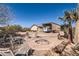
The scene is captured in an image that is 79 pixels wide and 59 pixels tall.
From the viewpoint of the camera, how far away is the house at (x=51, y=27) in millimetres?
2064

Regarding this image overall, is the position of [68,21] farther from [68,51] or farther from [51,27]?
[68,51]

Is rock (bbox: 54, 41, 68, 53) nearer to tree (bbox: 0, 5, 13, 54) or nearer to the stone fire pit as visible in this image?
the stone fire pit

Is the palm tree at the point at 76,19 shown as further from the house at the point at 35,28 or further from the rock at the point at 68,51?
the house at the point at 35,28

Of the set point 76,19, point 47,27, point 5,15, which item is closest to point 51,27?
point 47,27

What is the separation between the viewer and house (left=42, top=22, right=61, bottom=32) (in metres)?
2.06

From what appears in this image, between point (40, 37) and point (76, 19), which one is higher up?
point (76, 19)

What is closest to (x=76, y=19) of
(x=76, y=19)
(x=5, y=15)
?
(x=76, y=19)

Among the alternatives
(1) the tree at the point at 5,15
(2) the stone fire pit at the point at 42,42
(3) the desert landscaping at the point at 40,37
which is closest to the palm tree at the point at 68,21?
(3) the desert landscaping at the point at 40,37

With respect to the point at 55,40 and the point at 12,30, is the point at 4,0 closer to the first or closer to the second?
the point at 12,30

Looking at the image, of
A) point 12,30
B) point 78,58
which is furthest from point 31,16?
point 78,58

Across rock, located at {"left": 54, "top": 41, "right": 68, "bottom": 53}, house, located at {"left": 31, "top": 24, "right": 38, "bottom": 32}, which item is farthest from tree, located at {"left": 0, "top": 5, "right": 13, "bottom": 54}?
rock, located at {"left": 54, "top": 41, "right": 68, "bottom": 53}

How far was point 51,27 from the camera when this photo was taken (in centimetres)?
210

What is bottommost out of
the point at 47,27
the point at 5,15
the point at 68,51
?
the point at 68,51

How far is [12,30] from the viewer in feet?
6.87
